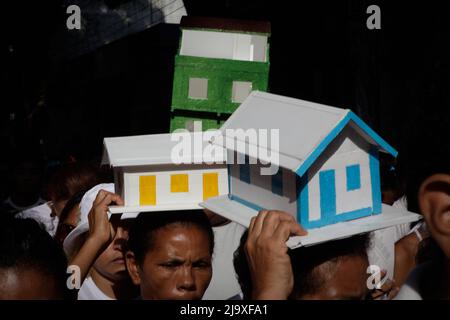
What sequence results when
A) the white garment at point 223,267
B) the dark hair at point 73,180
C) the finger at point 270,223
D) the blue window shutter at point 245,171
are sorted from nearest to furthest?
1. the finger at point 270,223
2. the blue window shutter at point 245,171
3. the white garment at point 223,267
4. the dark hair at point 73,180

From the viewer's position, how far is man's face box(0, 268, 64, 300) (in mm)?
1820

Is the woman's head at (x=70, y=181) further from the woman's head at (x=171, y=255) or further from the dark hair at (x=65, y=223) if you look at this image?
the woman's head at (x=171, y=255)

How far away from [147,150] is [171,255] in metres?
0.49

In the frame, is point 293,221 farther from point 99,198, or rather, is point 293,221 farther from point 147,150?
point 99,198

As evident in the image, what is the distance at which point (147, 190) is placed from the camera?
263 cm

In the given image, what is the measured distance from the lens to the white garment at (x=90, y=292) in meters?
2.91

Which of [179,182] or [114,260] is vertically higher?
[179,182]

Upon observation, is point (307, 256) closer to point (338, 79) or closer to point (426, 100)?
point (426, 100)

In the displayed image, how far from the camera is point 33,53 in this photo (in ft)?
30.9

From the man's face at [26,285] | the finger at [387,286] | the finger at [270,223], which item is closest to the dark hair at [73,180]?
the finger at [387,286]

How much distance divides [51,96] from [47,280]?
9103 millimetres

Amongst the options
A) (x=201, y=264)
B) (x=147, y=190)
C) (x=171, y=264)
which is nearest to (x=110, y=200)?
(x=147, y=190)

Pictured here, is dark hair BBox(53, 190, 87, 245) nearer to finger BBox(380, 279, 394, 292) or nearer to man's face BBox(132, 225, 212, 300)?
man's face BBox(132, 225, 212, 300)

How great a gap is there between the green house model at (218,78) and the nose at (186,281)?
3.02 feet
